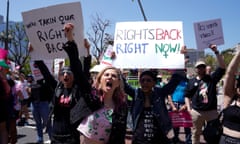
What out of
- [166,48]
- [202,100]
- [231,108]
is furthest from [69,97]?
[202,100]

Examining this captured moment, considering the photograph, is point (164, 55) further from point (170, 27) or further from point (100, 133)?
point (100, 133)

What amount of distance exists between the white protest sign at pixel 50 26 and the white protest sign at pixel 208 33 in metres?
2.40

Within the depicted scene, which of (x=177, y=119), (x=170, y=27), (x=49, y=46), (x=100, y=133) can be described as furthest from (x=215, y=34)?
(x=100, y=133)

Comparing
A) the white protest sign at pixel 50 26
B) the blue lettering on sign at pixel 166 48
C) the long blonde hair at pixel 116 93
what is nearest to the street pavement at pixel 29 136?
the blue lettering on sign at pixel 166 48

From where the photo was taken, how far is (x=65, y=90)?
385cm

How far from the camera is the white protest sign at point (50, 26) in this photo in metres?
4.41

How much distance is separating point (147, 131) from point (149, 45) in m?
2.04

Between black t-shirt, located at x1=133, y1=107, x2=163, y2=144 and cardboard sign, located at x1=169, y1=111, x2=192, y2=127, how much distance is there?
367cm

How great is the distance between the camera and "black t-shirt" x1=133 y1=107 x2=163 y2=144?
3.63 m

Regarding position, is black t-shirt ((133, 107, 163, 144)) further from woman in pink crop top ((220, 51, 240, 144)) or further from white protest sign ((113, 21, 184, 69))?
white protest sign ((113, 21, 184, 69))

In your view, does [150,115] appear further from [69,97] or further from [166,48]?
[166,48]

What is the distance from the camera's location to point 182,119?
289 inches

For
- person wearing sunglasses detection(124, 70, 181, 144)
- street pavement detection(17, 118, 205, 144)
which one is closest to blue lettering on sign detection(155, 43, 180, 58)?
person wearing sunglasses detection(124, 70, 181, 144)

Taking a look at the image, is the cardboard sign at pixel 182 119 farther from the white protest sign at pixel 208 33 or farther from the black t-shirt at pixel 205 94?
the white protest sign at pixel 208 33
